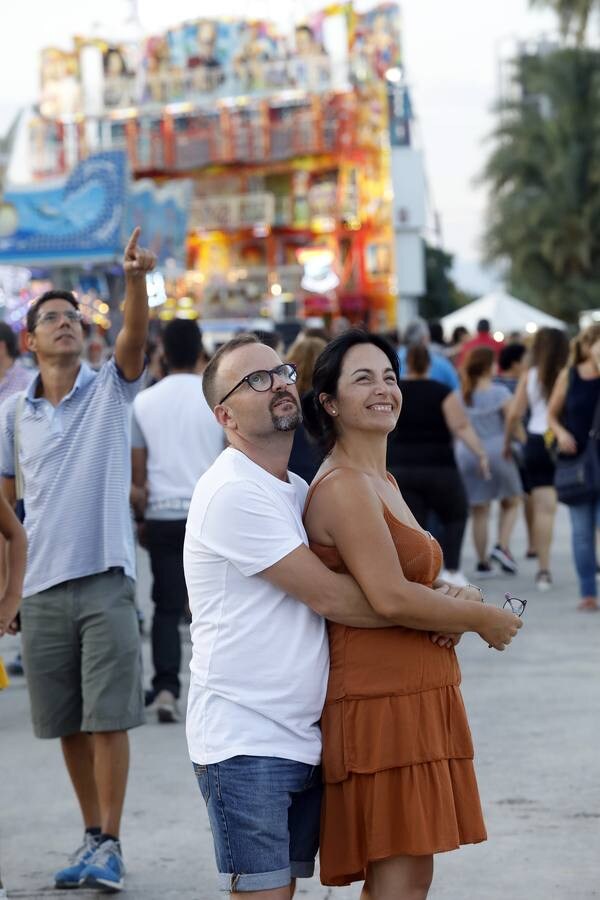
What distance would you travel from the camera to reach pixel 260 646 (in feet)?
10.4

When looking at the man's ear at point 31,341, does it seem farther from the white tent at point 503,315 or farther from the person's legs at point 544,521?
the white tent at point 503,315

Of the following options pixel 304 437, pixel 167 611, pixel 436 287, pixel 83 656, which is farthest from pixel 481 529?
pixel 436 287

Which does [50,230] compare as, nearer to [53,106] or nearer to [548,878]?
[548,878]

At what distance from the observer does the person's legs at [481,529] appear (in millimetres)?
11742

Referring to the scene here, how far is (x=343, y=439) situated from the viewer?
338 cm

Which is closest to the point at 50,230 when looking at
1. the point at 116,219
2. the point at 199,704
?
the point at 116,219

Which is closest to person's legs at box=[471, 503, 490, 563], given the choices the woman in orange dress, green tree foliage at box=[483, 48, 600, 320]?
the woman in orange dress

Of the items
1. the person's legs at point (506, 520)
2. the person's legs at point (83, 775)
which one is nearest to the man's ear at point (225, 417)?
the person's legs at point (83, 775)

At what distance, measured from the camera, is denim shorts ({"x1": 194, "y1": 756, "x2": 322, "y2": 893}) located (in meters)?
3.15

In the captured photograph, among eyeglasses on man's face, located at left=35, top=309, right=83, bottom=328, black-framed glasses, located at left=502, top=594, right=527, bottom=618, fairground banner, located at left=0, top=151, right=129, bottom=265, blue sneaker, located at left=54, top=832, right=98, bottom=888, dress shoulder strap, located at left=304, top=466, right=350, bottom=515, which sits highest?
fairground banner, located at left=0, top=151, right=129, bottom=265

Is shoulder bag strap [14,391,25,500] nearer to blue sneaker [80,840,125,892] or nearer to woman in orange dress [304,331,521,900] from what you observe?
blue sneaker [80,840,125,892]

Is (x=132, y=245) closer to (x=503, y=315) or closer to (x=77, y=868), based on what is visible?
(x=77, y=868)

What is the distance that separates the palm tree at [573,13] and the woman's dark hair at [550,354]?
30.3 meters

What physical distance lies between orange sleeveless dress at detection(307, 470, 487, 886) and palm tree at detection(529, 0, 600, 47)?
37877mm
